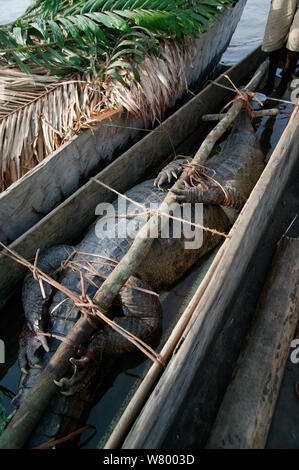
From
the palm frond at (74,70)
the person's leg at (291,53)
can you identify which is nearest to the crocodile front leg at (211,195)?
the palm frond at (74,70)

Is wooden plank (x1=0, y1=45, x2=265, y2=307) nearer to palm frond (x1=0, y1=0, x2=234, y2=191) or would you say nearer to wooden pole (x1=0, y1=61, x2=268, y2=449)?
palm frond (x1=0, y1=0, x2=234, y2=191)

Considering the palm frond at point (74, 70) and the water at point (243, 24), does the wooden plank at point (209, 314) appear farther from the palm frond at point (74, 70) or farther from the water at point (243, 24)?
the water at point (243, 24)

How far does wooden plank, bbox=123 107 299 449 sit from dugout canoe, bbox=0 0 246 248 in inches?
66.9

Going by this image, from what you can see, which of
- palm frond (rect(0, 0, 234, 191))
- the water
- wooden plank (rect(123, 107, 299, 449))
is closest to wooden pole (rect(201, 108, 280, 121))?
palm frond (rect(0, 0, 234, 191))

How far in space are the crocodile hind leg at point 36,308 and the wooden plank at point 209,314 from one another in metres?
0.98

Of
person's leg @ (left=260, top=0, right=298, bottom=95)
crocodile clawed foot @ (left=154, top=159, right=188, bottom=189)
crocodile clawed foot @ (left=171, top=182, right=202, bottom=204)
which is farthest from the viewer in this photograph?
person's leg @ (left=260, top=0, right=298, bottom=95)

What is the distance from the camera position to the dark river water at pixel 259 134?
84.0 inches

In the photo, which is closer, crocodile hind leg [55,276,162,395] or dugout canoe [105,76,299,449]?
dugout canoe [105,76,299,449]

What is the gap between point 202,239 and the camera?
3.02 metres

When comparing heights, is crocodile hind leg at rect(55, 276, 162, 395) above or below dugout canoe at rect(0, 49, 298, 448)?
below

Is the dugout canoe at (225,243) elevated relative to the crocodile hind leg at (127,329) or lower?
elevated

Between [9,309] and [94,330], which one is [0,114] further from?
[94,330]

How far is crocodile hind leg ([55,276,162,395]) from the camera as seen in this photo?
6.64 ft

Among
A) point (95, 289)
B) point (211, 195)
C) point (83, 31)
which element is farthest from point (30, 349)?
point (83, 31)
